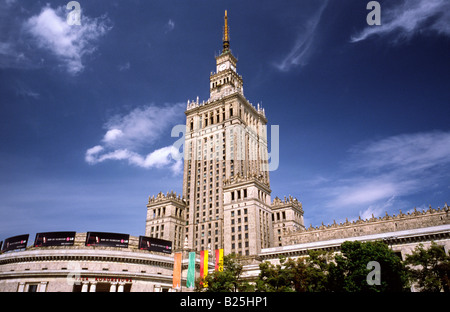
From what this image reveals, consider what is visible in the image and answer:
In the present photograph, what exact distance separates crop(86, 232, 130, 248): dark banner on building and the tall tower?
105 ft

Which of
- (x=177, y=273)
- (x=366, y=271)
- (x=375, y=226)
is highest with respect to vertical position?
(x=375, y=226)

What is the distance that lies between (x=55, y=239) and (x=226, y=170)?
63.8m

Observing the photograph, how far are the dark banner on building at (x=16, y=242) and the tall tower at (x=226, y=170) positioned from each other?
5463cm

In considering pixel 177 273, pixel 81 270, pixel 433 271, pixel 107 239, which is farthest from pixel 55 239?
pixel 433 271

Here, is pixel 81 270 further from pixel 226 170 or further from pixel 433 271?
pixel 433 271

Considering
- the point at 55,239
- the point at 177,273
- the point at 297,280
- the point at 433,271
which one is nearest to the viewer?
the point at 433,271

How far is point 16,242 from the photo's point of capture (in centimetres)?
9306

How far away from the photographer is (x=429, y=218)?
313ft

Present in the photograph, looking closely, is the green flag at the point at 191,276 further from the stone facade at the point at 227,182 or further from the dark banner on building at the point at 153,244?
the stone facade at the point at 227,182

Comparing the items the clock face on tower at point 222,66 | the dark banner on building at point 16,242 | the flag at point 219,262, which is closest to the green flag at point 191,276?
the flag at point 219,262

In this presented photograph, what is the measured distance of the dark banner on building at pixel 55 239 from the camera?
285ft
